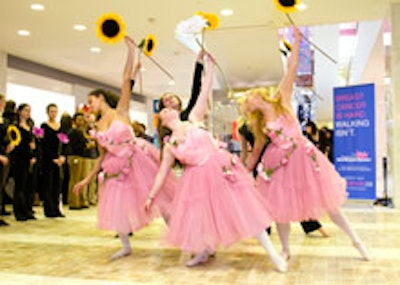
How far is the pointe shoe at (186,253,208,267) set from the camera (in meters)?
3.17

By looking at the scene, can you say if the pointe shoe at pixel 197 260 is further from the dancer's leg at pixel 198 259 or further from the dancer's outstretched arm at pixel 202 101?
the dancer's outstretched arm at pixel 202 101

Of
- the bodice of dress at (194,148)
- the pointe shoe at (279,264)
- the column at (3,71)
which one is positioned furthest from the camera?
the column at (3,71)

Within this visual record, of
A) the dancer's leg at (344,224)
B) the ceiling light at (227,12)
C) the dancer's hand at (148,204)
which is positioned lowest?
the dancer's leg at (344,224)

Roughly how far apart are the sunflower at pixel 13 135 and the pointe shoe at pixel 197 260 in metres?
2.90

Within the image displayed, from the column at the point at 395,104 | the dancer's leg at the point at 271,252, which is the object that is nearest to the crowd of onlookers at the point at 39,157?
the dancer's leg at the point at 271,252

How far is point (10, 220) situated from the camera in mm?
5668

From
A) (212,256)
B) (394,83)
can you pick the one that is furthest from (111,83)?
(212,256)

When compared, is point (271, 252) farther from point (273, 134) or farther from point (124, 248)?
point (124, 248)

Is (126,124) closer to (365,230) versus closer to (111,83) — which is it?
(365,230)

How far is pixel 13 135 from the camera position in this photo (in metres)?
5.21

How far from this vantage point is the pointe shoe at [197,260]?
3.17 meters

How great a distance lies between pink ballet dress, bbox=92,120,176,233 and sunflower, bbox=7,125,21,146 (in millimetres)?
2052

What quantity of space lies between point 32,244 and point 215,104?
9.30m

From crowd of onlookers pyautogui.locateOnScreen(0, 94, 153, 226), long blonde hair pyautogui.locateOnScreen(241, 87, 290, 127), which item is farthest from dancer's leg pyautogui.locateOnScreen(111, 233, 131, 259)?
crowd of onlookers pyautogui.locateOnScreen(0, 94, 153, 226)
